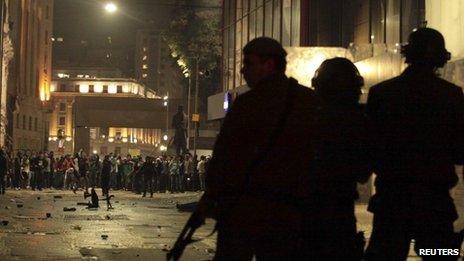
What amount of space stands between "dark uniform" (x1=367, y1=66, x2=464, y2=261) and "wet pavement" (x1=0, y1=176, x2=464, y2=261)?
4077 millimetres

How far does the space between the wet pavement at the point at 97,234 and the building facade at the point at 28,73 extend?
146ft

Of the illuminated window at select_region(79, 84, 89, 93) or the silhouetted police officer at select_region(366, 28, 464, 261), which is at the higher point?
the illuminated window at select_region(79, 84, 89, 93)

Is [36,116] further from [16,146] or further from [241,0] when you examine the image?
[241,0]

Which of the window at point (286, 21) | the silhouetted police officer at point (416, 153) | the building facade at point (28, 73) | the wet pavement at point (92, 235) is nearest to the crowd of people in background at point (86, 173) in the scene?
the window at point (286, 21)

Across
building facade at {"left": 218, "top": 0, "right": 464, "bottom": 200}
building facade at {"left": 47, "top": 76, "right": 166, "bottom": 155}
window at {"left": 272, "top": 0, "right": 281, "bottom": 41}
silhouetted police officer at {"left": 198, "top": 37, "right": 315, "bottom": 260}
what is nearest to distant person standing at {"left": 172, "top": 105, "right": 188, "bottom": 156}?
building facade at {"left": 218, "top": 0, "right": 464, "bottom": 200}

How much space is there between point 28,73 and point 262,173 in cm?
8256

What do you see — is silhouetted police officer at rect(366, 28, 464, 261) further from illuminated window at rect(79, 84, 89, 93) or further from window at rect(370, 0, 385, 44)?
illuminated window at rect(79, 84, 89, 93)

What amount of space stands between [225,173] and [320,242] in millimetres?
972

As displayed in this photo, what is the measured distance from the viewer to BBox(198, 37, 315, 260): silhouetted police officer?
13.9ft

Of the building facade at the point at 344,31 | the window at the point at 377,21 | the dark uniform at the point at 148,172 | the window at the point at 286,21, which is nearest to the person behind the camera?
the building facade at the point at 344,31

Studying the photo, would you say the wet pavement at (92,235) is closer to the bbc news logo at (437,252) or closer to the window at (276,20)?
the bbc news logo at (437,252)

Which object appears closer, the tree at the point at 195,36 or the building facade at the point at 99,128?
the tree at the point at 195,36

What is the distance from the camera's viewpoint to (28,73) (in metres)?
83.7

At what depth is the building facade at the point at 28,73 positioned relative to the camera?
7200 cm
